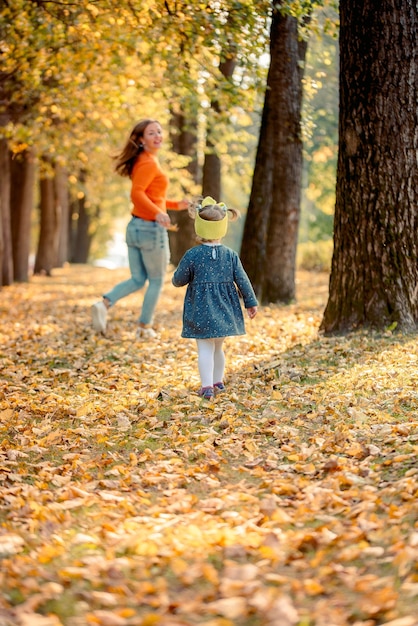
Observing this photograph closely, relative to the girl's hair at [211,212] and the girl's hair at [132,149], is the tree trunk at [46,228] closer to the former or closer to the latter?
the girl's hair at [132,149]

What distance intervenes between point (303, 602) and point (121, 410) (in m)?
3.38

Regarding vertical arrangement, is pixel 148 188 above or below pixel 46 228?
above

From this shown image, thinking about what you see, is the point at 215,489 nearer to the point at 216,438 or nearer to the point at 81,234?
the point at 216,438

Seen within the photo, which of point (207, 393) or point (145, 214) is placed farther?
point (145, 214)

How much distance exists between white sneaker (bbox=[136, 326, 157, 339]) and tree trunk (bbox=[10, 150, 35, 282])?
411 inches

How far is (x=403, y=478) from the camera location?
4.15 m

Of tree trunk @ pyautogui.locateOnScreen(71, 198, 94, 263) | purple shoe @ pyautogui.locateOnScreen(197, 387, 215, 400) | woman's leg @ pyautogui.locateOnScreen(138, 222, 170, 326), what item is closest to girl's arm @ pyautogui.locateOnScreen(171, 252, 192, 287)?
purple shoe @ pyautogui.locateOnScreen(197, 387, 215, 400)

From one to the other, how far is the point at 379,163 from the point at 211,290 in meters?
2.58

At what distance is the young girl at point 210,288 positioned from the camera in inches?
243

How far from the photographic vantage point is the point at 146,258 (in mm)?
9352

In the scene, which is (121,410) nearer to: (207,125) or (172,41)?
(172,41)

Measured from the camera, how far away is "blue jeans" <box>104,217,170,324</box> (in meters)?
9.27

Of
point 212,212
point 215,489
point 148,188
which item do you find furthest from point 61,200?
point 215,489

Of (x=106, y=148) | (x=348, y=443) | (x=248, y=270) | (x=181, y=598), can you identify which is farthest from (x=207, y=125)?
(x=181, y=598)
